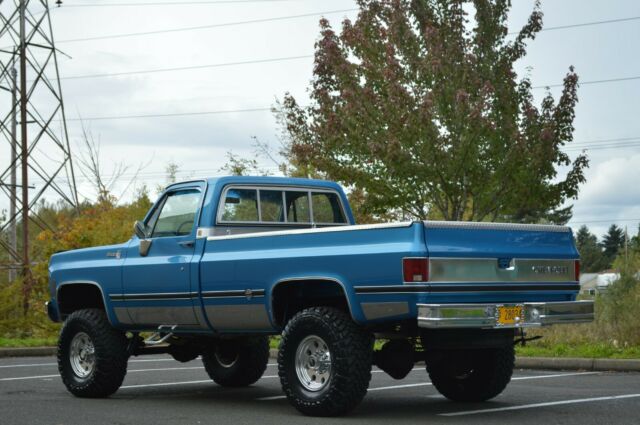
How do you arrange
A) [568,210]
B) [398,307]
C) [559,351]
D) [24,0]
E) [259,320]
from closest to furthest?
[398,307]
[259,320]
[559,351]
[24,0]
[568,210]

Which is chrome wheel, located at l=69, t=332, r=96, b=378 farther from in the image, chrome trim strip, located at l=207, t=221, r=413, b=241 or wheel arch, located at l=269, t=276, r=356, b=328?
wheel arch, located at l=269, t=276, r=356, b=328

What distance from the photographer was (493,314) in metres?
9.33

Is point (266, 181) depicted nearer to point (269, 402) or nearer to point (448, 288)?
point (269, 402)

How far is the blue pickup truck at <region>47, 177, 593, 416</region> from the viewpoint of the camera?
927 cm

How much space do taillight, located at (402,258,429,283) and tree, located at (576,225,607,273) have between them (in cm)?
8655

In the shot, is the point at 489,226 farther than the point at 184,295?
No

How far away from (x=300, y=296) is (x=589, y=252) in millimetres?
96117

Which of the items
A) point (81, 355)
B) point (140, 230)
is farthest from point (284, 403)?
point (81, 355)

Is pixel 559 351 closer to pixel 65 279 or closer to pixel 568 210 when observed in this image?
pixel 65 279

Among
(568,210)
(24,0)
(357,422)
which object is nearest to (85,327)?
(357,422)

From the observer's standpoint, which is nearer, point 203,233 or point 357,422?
point 357,422

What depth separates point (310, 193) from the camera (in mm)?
12047

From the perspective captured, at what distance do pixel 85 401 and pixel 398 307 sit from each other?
156 inches

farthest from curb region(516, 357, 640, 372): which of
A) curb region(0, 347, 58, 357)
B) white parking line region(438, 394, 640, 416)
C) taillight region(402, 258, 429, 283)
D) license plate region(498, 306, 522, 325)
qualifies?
curb region(0, 347, 58, 357)
